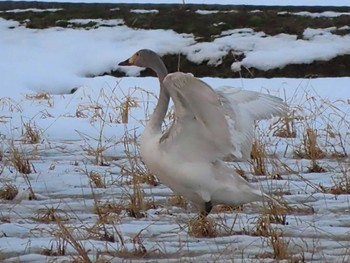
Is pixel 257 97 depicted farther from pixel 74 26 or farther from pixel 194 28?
pixel 74 26

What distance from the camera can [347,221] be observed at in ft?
16.4

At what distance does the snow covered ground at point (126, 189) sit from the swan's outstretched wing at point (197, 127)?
350mm

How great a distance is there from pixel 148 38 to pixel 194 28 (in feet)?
2.61

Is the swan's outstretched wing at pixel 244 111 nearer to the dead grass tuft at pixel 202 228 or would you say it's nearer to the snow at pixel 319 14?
the dead grass tuft at pixel 202 228

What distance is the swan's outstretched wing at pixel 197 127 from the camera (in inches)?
184

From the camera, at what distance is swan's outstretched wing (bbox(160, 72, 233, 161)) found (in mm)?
4680

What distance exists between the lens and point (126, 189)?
5762mm

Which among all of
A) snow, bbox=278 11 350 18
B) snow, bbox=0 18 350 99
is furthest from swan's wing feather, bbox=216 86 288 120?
snow, bbox=278 11 350 18

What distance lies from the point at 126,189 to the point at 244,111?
3.11 feet

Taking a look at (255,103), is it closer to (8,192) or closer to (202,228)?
(202,228)

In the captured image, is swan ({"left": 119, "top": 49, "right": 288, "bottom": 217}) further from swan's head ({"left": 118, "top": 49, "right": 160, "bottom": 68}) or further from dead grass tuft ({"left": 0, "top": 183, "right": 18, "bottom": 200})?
dead grass tuft ({"left": 0, "top": 183, "right": 18, "bottom": 200})

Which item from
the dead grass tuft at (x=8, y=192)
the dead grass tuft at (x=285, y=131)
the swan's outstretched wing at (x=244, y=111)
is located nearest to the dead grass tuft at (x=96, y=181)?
the dead grass tuft at (x=8, y=192)

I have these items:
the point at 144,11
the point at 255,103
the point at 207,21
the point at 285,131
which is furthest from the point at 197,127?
the point at 144,11

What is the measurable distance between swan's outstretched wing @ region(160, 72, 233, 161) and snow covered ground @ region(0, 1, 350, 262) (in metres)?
0.35
